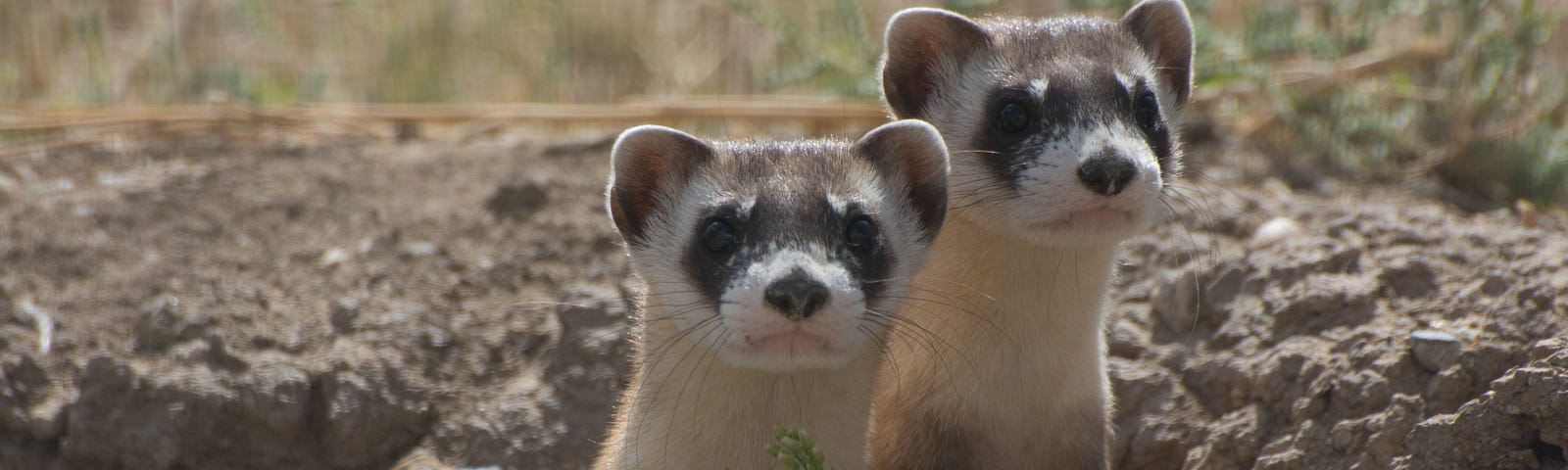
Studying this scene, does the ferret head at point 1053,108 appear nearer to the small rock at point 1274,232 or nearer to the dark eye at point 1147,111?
the dark eye at point 1147,111

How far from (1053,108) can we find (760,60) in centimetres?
445

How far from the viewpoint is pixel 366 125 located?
6.67 m

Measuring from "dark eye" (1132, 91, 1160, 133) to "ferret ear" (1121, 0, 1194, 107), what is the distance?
302mm

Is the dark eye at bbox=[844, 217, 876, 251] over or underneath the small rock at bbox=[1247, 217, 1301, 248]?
over

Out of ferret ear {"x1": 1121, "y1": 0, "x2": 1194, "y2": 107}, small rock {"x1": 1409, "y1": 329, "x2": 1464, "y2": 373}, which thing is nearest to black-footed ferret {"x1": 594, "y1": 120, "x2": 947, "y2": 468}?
ferret ear {"x1": 1121, "y1": 0, "x2": 1194, "y2": 107}

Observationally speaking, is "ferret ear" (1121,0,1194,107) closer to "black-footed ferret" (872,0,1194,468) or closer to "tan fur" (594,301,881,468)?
"black-footed ferret" (872,0,1194,468)

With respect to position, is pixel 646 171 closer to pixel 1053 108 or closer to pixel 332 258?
pixel 1053 108

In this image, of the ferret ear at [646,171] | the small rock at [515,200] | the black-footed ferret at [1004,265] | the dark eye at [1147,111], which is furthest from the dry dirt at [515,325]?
the ferret ear at [646,171]

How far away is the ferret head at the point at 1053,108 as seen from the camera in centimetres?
361

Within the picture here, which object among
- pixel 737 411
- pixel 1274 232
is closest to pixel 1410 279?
pixel 1274 232

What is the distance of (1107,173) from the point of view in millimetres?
3533

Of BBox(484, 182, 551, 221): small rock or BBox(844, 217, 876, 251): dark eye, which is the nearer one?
BBox(844, 217, 876, 251): dark eye

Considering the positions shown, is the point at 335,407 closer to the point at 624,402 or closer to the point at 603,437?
the point at 603,437

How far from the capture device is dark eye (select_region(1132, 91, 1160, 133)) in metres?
3.93
